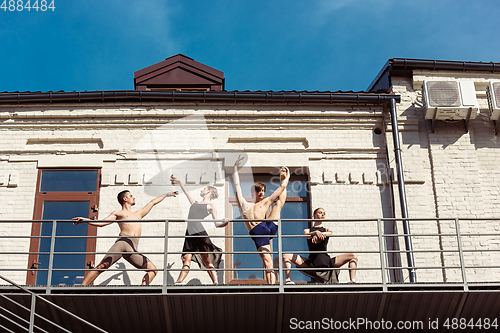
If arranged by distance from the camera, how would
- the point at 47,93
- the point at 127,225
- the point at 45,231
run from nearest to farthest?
the point at 127,225 → the point at 45,231 → the point at 47,93

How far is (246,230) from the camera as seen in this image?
11414 millimetres

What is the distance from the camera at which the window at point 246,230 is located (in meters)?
11.0

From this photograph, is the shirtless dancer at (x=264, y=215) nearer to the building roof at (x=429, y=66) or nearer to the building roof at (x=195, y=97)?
the building roof at (x=195, y=97)

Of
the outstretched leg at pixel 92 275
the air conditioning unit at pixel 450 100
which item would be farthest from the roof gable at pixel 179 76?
the outstretched leg at pixel 92 275

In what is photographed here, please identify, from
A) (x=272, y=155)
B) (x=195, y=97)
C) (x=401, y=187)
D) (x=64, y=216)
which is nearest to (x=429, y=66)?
(x=401, y=187)

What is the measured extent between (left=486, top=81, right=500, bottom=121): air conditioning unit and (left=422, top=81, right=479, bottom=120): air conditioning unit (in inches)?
12.3

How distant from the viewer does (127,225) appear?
988cm

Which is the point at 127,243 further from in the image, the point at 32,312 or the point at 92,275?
the point at 32,312

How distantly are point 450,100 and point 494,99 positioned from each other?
34.7 inches

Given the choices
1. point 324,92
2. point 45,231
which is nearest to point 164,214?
point 45,231

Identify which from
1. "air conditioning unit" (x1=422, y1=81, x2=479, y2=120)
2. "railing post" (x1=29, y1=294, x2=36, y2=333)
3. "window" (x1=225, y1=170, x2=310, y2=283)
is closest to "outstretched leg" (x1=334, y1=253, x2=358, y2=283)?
"window" (x1=225, y1=170, x2=310, y2=283)

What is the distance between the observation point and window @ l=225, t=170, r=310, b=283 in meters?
11.0

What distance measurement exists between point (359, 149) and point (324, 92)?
130cm

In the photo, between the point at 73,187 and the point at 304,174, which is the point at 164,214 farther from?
the point at 304,174
